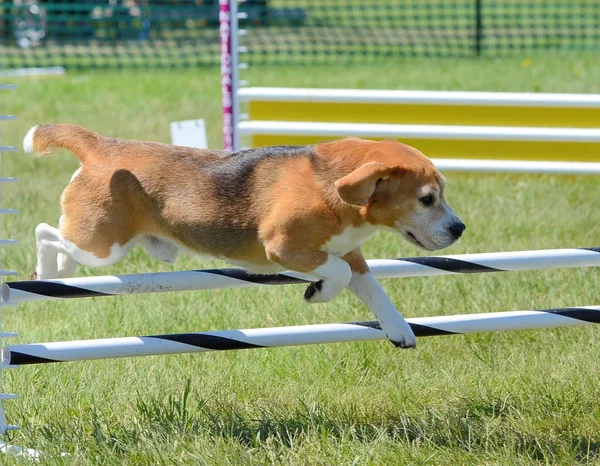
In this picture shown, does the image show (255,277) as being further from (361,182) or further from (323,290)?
(361,182)

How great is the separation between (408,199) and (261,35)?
60.3ft

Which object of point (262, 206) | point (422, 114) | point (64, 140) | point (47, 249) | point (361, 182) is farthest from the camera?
point (422, 114)

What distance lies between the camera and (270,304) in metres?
5.32

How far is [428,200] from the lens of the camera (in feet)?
11.8

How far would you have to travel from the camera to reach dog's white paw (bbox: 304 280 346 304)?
3679mm

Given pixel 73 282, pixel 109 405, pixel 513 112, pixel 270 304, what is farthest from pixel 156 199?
pixel 513 112

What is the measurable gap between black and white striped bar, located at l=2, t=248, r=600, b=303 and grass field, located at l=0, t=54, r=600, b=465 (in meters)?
0.51

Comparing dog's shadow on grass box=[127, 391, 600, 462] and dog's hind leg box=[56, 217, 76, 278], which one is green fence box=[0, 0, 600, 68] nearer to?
dog's hind leg box=[56, 217, 76, 278]

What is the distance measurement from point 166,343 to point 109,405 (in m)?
0.60

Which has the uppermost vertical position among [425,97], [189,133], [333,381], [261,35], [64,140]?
[64,140]

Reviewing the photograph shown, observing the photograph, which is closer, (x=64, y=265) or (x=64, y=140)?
(x=64, y=140)

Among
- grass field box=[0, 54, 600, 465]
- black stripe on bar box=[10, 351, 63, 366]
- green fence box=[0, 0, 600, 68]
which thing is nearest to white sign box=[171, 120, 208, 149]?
grass field box=[0, 54, 600, 465]

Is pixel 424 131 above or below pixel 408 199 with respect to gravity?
below

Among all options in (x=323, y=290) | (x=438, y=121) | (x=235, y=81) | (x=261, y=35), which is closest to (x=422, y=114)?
(x=438, y=121)
